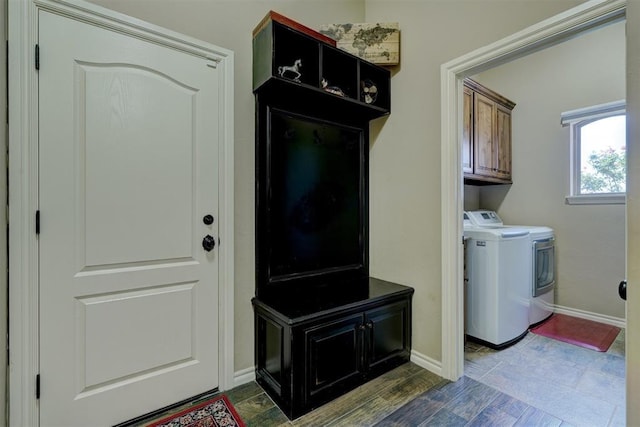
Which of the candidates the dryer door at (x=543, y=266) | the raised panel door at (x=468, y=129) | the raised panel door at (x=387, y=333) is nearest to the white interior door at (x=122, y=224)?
the raised panel door at (x=387, y=333)

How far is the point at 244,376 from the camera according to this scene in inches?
77.1

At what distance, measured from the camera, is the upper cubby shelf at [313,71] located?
1.82 m

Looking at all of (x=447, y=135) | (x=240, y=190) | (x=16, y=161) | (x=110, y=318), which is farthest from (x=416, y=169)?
(x=16, y=161)

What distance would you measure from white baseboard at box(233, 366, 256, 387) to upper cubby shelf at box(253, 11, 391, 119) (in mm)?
1803

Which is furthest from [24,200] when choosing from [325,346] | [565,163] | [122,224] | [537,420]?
[565,163]

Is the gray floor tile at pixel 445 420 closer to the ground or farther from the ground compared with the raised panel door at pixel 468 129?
closer to the ground

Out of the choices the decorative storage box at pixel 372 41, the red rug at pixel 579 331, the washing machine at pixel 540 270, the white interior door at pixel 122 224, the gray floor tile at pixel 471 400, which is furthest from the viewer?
the washing machine at pixel 540 270

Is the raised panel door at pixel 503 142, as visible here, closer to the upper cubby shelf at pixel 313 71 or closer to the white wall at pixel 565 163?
the white wall at pixel 565 163

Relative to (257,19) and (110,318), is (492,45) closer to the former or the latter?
(257,19)

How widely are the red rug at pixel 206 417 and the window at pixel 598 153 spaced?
12.2 feet

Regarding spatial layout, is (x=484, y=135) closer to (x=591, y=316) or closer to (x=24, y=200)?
(x=591, y=316)

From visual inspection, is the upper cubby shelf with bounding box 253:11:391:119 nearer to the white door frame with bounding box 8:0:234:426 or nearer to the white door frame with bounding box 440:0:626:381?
the white door frame with bounding box 440:0:626:381

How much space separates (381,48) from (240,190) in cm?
148

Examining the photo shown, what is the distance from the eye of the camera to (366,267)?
2.53 meters
